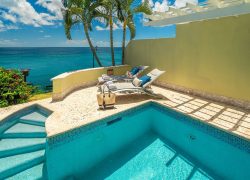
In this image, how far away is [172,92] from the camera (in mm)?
8617

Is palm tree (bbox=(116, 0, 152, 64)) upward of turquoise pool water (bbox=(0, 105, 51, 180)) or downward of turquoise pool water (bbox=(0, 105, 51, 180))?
upward

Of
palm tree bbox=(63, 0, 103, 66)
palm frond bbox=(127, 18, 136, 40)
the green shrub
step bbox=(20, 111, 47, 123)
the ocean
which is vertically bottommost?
the ocean

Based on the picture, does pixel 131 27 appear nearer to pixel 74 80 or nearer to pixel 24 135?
pixel 74 80

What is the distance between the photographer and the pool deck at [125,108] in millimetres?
4992

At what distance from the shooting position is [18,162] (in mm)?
4199

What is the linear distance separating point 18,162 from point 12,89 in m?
3.99

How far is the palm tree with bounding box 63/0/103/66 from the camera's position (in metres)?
10.8

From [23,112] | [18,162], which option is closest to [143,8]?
[23,112]

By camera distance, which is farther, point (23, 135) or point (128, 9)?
point (128, 9)

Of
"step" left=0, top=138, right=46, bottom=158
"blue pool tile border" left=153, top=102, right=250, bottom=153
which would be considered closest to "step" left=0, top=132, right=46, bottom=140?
"step" left=0, top=138, right=46, bottom=158

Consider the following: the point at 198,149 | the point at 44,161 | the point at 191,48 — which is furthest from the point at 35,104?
the point at 191,48

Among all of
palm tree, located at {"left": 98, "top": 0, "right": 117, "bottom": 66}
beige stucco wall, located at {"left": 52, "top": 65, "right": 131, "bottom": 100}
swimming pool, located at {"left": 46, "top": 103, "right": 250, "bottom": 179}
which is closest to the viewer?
swimming pool, located at {"left": 46, "top": 103, "right": 250, "bottom": 179}

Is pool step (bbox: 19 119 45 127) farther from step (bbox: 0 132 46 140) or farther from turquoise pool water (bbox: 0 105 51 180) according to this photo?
step (bbox: 0 132 46 140)

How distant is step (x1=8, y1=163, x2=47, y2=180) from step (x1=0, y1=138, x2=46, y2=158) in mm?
630
